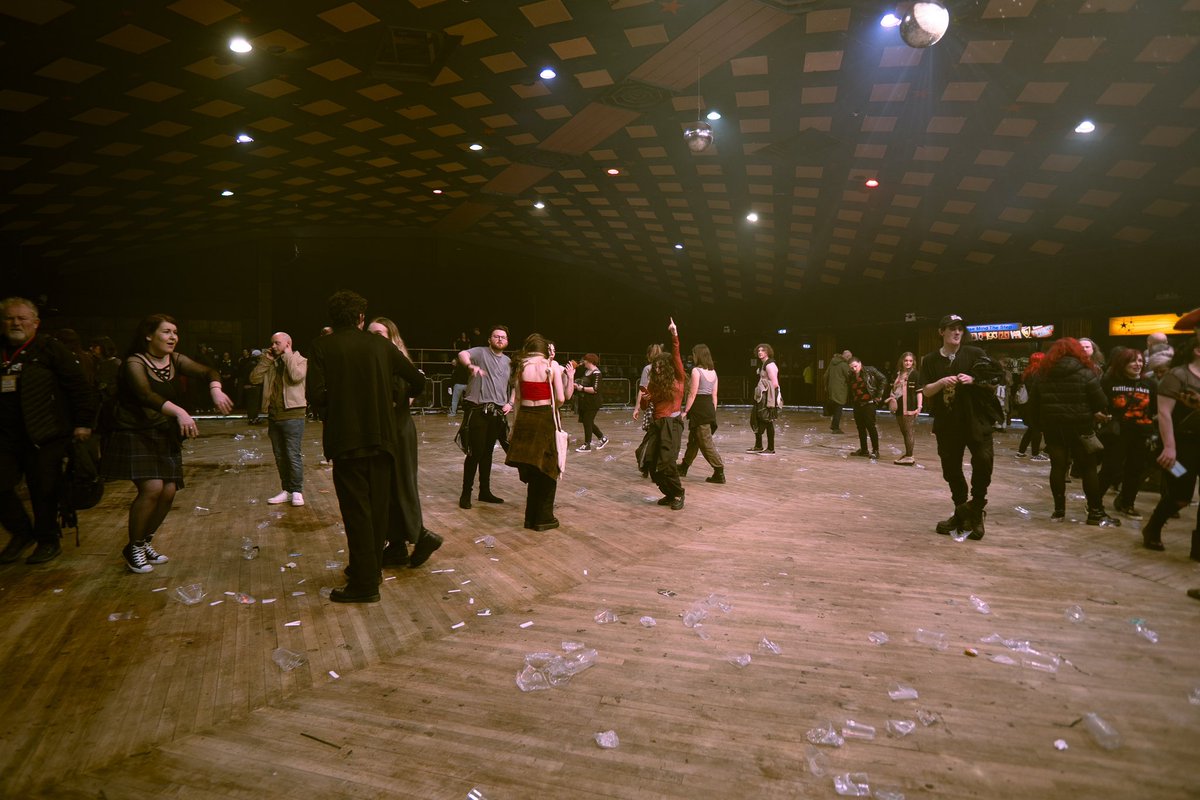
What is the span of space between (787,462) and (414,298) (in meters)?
15.4

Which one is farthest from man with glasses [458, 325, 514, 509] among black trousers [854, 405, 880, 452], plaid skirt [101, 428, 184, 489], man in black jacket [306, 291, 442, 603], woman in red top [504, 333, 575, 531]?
black trousers [854, 405, 880, 452]

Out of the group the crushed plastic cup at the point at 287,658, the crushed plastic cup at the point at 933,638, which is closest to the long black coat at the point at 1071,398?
the crushed plastic cup at the point at 933,638

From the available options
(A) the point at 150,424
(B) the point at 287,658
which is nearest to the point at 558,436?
(B) the point at 287,658

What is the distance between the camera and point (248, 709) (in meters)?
2.15

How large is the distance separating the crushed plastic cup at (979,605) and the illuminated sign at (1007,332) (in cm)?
1474

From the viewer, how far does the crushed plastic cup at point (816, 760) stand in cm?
178

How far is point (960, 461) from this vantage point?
441 cm

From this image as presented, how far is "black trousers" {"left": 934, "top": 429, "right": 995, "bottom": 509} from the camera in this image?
4.24m

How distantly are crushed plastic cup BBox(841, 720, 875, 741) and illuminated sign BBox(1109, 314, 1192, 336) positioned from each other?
15296 millimetres

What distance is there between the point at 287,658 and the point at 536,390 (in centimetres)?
250

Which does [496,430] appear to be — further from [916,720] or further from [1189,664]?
[1189,664]

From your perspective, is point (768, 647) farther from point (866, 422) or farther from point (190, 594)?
point (866, 422)

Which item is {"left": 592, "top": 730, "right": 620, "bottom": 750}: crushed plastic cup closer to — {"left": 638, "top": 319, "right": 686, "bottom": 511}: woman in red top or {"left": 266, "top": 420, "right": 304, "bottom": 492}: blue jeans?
{"left": 638, "top": 319, "right": 686, "bottom": 511}: woman in red top

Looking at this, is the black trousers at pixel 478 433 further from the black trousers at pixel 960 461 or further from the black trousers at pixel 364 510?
the black trousers at pixel 960 461
